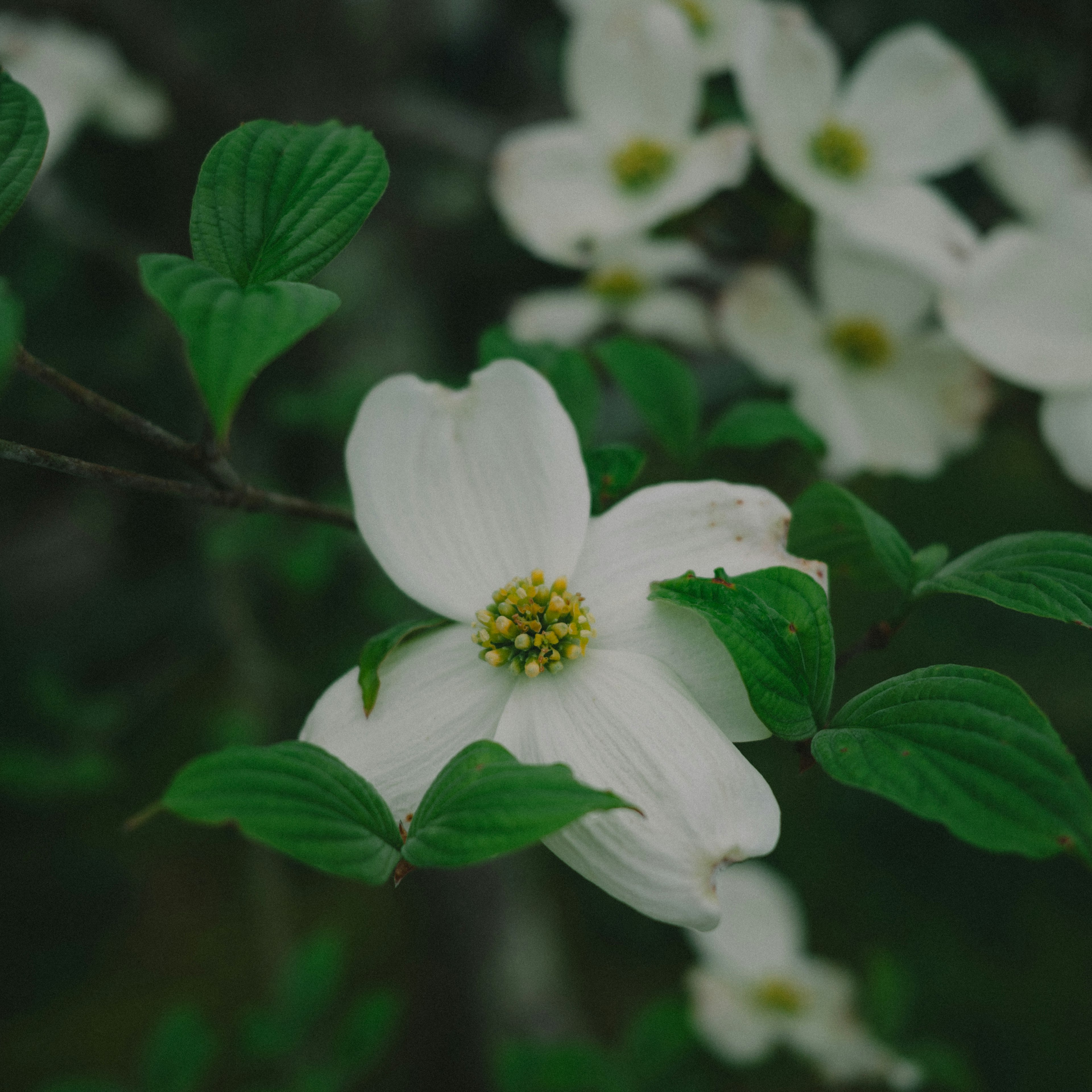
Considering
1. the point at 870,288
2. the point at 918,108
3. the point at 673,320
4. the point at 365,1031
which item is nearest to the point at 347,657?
the point at 365,1031

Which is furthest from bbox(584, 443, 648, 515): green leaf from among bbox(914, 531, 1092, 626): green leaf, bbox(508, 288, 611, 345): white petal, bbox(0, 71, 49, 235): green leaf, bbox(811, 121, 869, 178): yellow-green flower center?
bbox(508, 288, 611, 345): white petal

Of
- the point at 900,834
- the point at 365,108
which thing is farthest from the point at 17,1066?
the point at 365,108

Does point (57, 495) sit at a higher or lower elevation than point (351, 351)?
lower

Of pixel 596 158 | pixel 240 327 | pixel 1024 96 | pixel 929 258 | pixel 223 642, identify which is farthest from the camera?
pixel 223 642

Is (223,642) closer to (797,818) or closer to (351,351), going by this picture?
(351,351)

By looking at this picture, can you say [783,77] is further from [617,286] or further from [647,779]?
[647,779]

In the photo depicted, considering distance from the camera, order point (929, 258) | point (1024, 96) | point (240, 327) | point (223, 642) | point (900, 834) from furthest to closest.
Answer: point (900, 834)
point (223, 642)
point (1024, 96)
point (929, 258)
point (240, 327)

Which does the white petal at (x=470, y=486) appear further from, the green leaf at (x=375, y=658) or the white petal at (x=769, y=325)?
the white petal at (x=769, y=325)

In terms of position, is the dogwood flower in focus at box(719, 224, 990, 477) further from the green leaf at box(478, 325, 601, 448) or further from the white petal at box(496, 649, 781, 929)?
the white petal at box(496, 649, 781, 929)
